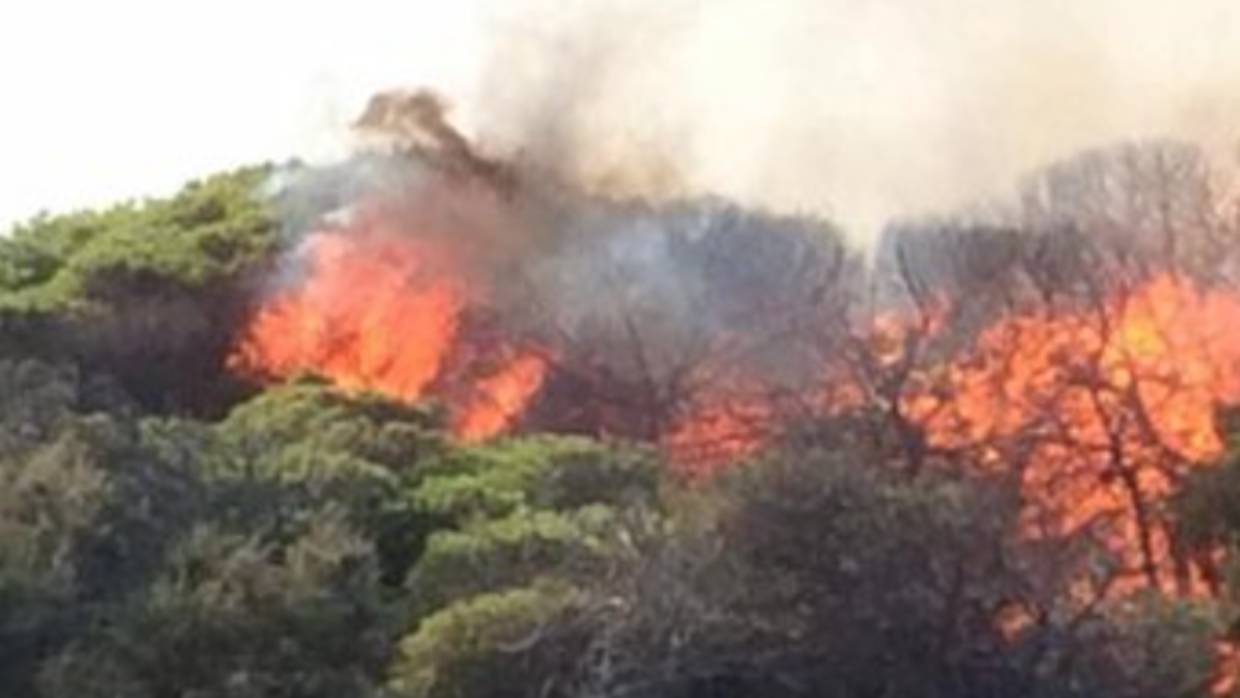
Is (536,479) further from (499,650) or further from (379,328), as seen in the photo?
(379,328)

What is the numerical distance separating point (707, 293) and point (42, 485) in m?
16.2

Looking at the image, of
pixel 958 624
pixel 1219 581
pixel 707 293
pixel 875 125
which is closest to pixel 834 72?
pixel 875 125

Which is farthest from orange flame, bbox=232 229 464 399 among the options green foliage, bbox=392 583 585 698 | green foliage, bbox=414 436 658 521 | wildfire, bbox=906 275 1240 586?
green foliage, bbox=392 583 585 698

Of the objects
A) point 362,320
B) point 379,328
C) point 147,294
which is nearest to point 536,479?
point 379,328

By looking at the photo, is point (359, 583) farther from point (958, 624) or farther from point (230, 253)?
point (230, 253)

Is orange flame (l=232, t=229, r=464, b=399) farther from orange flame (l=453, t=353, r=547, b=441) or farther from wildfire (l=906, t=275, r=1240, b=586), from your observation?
wildfire (l=906, t=275, r=1240, b=586)

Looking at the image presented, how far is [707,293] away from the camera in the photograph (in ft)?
187

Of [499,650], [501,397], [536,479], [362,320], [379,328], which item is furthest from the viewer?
[362,320]

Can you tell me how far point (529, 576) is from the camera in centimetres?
4153

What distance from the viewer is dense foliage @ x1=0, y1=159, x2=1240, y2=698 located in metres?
38.6

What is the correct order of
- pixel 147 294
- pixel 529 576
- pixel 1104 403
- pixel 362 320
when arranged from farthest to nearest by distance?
pixel 362 320 < pixel 147 294 < pixel 1104 403 < pixel 529 576

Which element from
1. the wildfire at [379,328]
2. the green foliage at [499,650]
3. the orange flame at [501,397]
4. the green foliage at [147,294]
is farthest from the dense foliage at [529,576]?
the wildfire at [379,328]

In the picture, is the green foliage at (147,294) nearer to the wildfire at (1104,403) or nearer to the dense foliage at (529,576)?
the dense foliage at (529,576)

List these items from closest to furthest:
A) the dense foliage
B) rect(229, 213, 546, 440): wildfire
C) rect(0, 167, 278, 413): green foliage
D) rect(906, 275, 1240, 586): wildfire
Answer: the dense foliage
rect(906, 275, 1240, 586): wildfire
rect(0, 167, 278, 413): green foliage
rect(229, 213, 546, 440): wildfire
